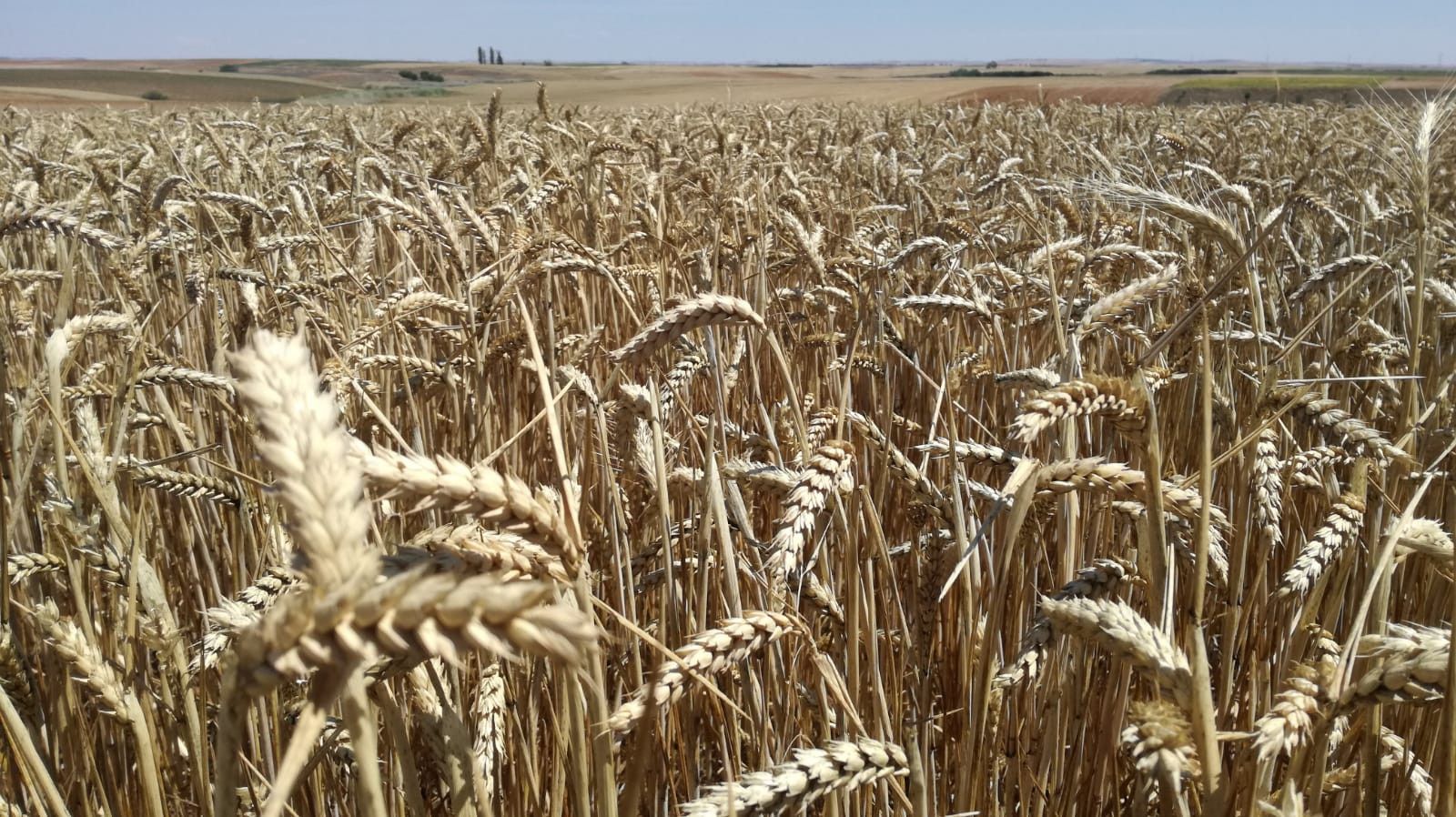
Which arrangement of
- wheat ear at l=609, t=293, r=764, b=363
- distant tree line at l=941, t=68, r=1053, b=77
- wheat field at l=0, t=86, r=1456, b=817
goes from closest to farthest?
1. wheat field at l=0, t=86, r=1456, b=817
2. wheat ear at l=609, t=293, r=764, b=363
3. distant tree line at l=941, t=68, r=1053, b=77

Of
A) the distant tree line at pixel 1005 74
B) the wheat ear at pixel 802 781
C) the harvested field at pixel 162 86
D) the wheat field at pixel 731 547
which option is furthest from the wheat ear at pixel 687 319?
the distant tree line at pixel 1005 74

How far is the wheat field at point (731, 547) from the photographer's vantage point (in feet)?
2.48

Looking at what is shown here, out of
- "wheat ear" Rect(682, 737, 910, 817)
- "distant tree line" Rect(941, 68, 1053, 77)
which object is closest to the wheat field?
"wheat ear" Rect(682, 737, 910, 817)

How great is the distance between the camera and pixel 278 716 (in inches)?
53.3

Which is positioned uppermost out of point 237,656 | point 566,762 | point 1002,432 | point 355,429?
point 237,656

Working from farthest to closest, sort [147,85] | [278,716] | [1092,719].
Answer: [147,85] < [1092,719] < [278,716]

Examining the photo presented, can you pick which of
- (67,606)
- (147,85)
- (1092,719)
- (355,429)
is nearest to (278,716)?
(355,429)

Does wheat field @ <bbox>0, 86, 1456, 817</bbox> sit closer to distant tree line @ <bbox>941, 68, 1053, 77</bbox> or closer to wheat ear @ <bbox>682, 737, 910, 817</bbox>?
wheat ear @ <bbox>682, 737, 910, 817</bbox>

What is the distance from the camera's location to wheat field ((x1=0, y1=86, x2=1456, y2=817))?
2.48 ft

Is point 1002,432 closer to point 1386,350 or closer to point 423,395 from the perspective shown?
point 1386,350

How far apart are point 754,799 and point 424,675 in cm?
47

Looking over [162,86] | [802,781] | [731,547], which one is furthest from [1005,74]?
[802,781]

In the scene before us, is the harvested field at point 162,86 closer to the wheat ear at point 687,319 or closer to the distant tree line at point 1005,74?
the distant tree line at point 1005,74

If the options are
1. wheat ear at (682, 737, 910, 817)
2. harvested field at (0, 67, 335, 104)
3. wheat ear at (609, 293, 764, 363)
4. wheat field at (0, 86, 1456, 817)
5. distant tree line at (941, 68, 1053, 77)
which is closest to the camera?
wheat field at (0, 86, 1456, 817)
